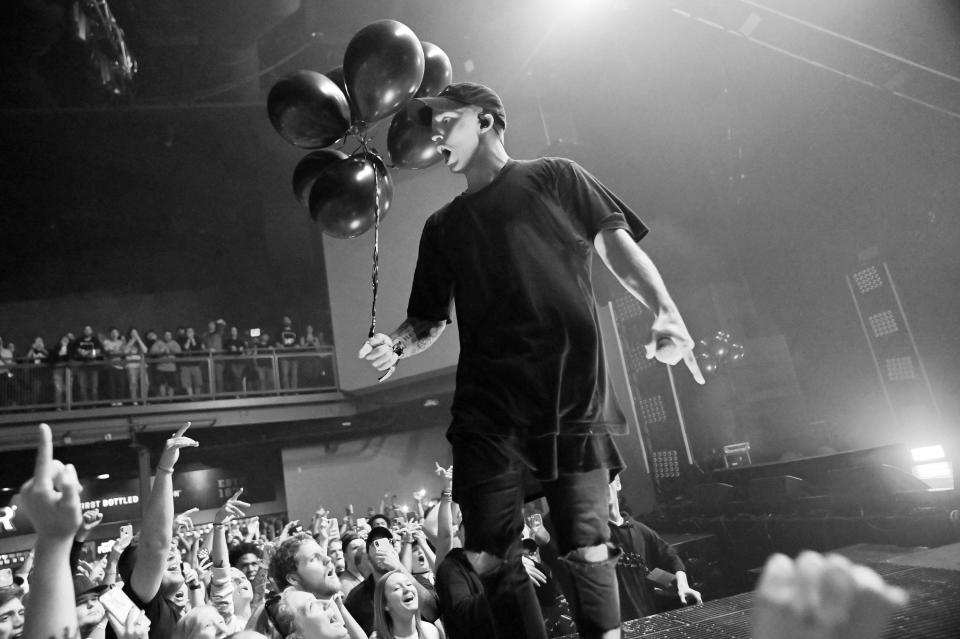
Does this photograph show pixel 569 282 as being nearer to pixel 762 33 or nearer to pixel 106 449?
pixel 762 33

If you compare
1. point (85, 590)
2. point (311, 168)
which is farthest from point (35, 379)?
point (311, 168)

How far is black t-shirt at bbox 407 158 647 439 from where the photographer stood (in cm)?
144

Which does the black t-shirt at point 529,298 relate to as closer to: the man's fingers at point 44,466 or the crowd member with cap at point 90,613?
the man's fingers at point 44,466

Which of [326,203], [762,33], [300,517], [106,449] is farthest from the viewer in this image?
[300,517]

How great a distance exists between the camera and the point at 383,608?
285cm

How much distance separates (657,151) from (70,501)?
8.28m

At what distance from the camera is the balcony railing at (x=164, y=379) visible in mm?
10227

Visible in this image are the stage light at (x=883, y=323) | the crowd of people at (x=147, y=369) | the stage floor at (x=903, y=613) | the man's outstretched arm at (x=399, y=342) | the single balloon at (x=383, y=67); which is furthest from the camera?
the crowd of people at (x=147, y=369)

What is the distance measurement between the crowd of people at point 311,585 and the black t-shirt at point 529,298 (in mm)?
353

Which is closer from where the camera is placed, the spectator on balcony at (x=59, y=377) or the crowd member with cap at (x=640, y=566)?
the crowd member with cap at (x=640, y=566)

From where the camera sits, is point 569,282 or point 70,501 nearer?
point 70,501

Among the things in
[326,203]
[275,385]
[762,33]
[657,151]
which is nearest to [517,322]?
[326,203]

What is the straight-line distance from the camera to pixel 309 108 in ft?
8.55

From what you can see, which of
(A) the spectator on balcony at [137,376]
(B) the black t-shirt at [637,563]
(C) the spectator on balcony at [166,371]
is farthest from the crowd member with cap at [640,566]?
(C) the spectator on balcony at [166,371]
